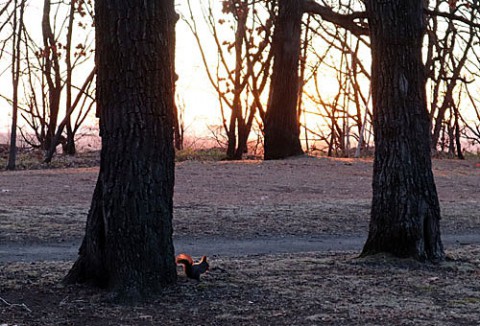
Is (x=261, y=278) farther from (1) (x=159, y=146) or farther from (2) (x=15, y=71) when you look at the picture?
(2) (x=15, y=71)

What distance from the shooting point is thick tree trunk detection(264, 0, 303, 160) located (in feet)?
68.5

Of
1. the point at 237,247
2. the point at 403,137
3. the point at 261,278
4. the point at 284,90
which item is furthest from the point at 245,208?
the point at 284,90

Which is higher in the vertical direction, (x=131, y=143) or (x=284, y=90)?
(x=284, y=90)

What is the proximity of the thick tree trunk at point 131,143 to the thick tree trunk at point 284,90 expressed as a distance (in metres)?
14.0

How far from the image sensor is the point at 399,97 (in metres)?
8.64

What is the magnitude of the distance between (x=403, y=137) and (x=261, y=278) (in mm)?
2091

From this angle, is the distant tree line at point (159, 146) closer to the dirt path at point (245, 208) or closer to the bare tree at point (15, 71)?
the dirt path at point (245, 208)

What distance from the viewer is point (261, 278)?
7965 millimetres

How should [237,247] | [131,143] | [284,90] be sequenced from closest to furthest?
1. [131,143]
2. [237,247]
3. [284,90]

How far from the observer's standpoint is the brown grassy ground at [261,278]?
21.6ft

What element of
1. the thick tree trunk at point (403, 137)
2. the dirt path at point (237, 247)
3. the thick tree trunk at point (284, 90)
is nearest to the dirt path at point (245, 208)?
the dirt path at point (237, 247)

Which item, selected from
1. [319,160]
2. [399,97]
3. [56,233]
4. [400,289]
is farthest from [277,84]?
[400,289]

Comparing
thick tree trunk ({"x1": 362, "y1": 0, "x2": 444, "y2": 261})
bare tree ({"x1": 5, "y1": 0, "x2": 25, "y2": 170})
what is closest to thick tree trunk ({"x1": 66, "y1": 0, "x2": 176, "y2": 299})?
thick tree trunk ({"x1": 362, "y1": 0, "x2": 444, "y2": 261})

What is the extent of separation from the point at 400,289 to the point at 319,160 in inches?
522
